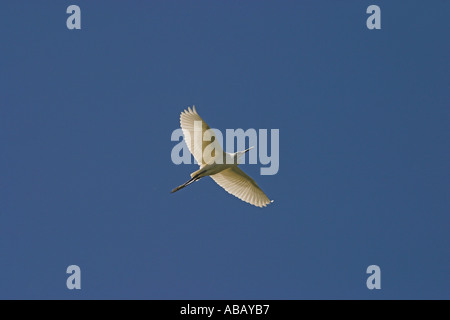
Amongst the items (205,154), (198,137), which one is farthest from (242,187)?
(198,137)

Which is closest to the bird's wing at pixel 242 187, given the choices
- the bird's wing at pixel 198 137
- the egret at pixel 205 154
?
the egret at pixel 205 154

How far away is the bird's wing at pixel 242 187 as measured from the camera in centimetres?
2014

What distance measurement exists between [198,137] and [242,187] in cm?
271

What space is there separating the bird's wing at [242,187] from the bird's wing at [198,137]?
1.42 metres

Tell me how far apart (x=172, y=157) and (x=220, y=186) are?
8.25 feet

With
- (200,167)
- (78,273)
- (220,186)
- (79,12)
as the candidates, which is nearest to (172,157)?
(200,167)

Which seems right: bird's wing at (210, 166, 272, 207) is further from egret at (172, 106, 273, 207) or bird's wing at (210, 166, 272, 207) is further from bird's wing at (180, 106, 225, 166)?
bird's wing at (180, 106, 225, 166)

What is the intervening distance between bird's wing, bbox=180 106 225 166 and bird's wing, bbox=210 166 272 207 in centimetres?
Result: 142

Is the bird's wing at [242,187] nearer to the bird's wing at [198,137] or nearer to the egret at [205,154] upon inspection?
the egret at [205,154]

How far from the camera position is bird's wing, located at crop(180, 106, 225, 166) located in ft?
60.1

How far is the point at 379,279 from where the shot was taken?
63.0ft

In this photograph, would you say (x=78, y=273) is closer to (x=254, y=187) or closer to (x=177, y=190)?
(x=177, y=190)

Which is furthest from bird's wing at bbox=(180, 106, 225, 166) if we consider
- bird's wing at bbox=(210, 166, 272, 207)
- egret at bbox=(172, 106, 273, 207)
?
bird's wing at bbox=(210, 166, 272, 207)
